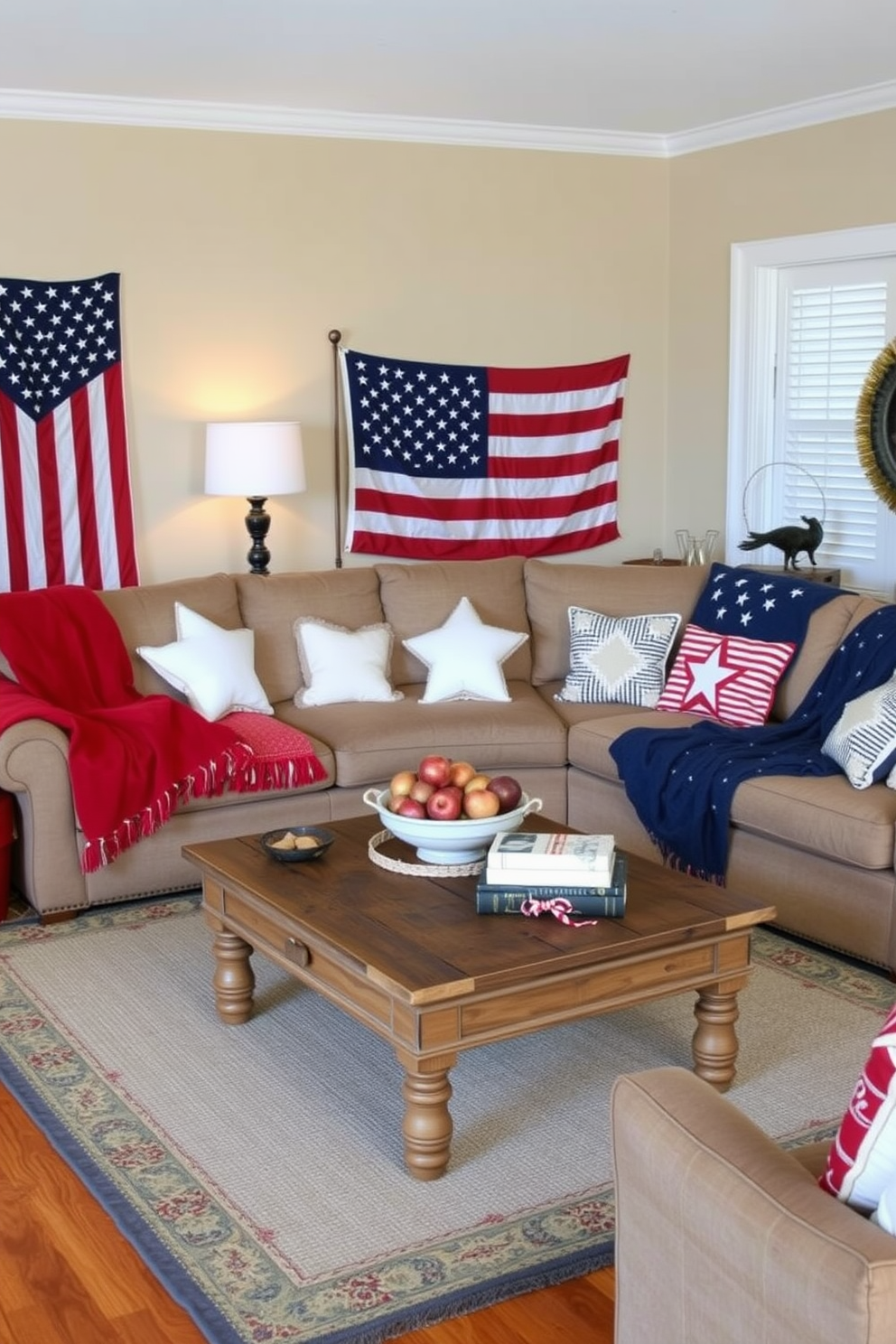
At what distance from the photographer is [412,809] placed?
3430 millimetres

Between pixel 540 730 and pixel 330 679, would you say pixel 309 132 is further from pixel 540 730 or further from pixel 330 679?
pixel 540 730

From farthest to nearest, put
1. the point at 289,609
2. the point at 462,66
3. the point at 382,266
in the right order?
the point at 382,266 → the point at 289,609 → the point at 462,66

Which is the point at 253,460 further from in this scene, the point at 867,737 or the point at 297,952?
the point at 297,952

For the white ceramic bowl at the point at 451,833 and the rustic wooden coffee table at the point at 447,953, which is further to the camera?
the white ceramic bowl at the point at 451,833

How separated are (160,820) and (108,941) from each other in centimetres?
37

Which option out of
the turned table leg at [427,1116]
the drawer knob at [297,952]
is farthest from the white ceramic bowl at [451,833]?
the turned table leg at [427,1116]

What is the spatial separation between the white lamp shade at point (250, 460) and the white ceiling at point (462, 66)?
1193 millimetres

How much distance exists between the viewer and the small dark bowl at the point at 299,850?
11.7 ft

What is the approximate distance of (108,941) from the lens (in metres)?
4.32

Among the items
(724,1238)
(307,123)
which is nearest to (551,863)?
(724,1238)

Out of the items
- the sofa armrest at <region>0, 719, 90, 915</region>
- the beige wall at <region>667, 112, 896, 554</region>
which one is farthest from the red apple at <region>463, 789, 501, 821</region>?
the beige wall at <region>667, 112, 896, 554</region>

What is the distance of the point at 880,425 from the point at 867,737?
2015 millimetres

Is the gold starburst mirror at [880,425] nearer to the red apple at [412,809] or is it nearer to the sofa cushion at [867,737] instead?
the sofa cushion at [867,737]

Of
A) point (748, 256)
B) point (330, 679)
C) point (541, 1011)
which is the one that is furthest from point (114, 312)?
point (541, 1011)
